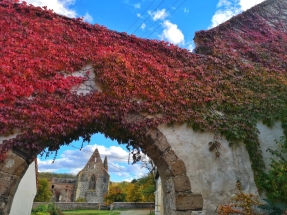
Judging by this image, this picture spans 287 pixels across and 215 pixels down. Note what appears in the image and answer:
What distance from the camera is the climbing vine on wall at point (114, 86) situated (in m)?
4.66

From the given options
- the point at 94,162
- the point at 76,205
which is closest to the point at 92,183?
the point at 94,162

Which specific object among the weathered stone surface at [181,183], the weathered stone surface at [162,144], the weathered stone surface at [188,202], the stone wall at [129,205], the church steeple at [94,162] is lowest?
the weathered stone surface at [188,202]

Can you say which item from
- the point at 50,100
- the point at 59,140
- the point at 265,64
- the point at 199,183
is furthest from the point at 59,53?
the point at 265,64

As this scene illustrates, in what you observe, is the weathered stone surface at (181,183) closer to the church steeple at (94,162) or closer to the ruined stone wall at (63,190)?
the church steeple at (94,162)

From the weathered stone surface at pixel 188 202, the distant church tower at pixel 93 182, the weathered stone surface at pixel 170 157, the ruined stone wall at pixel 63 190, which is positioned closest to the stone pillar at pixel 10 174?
the weathered stone surface at pixel 170 157

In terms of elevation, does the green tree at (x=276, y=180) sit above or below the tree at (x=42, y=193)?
below

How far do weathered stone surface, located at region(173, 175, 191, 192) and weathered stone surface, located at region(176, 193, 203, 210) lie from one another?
0.37ft

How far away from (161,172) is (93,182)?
3505 centimetres

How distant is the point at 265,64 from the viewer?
719 centimetres

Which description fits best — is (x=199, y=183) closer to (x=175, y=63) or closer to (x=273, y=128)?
(x=273, y=128)

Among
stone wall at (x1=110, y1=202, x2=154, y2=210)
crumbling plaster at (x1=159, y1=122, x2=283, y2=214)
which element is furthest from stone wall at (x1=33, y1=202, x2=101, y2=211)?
crumbling plaster at (x1=159, y1=122, x2=283, y2=214)

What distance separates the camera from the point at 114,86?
5234 millimetres

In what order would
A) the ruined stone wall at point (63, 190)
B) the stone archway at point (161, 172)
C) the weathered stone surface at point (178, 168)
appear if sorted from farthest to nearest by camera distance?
the ruined stone wall at point (63, 190) → the weathered stone surface at point (178, 168) → the stone archway at point (161, 172)

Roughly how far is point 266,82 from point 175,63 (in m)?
2.57
